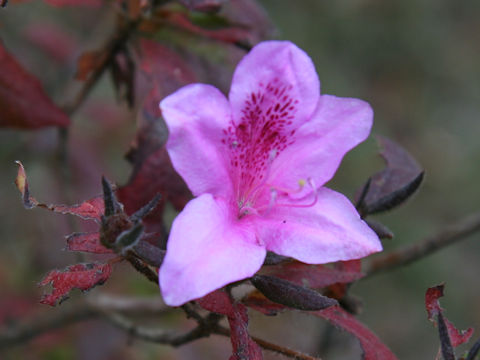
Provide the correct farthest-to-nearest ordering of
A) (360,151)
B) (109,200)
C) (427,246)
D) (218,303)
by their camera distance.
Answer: (360,151) → (427,246) → (218,303) → (109,200)

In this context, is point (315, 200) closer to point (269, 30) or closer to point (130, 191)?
point (130, 191)

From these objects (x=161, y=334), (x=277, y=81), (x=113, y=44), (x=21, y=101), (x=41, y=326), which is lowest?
(x=41, y=326)

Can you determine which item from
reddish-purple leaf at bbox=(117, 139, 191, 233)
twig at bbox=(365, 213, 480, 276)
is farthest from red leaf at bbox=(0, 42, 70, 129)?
twig at bbox=(365, 213, 480, 276)

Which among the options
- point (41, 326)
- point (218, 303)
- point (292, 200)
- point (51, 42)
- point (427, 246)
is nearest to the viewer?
point (218, 303)

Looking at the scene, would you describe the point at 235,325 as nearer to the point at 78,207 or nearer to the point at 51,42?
the point at 78,207

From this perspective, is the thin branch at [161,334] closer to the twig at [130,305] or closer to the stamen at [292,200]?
the twig at [130,305]

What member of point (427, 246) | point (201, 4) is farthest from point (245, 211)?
point (427, 246)

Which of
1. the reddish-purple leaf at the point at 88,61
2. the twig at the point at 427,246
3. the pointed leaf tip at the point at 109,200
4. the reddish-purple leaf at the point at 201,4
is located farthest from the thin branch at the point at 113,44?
the twig at the point at 427,246
